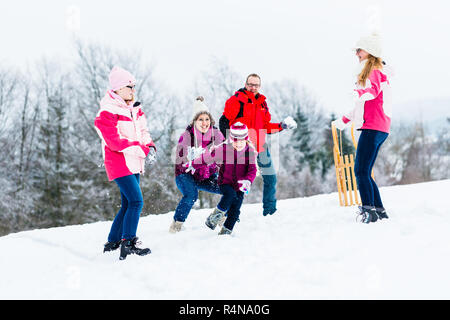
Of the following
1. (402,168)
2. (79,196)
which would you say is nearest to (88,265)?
(79,196)

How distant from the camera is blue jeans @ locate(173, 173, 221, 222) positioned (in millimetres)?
4672

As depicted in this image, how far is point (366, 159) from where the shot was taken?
4.03 m

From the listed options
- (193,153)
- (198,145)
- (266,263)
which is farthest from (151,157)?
A: (266,263)

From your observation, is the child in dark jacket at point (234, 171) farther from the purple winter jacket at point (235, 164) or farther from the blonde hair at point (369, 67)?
the blonde hair at point (369, 67)

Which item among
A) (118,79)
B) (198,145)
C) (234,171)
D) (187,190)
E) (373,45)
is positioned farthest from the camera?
(198,145)

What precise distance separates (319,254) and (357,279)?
62cm

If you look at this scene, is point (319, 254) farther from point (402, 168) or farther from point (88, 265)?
point (402, 168)

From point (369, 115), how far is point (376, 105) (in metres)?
0.13

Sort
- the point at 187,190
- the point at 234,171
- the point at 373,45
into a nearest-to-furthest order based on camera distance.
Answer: the point at 373,45 < the point at 234,171 < the point at 187,190

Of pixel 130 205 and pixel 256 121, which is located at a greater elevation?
pixel 256 121

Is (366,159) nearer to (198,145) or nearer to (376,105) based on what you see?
(376,105)

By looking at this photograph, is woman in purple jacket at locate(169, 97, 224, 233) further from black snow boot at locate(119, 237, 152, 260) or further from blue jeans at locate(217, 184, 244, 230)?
black snow boot at locate(119, 237, 152, 260)

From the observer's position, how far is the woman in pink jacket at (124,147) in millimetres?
3658

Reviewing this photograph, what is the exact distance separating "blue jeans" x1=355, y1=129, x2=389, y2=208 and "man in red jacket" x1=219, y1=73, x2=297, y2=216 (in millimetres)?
1361
